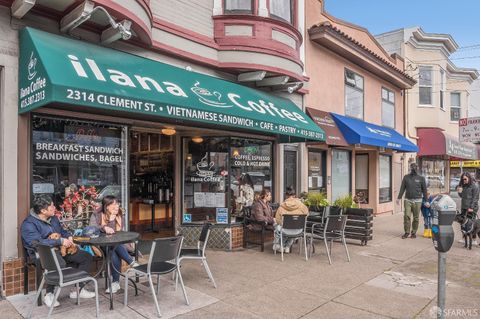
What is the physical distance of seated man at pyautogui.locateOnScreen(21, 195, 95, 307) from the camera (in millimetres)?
4434

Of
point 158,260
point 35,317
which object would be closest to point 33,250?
Result: point 35,317

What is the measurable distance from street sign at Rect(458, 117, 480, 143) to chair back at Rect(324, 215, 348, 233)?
3.30 m

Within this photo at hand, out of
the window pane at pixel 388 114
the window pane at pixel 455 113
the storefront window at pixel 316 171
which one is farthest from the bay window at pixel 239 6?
the window pane at pixel 455 113

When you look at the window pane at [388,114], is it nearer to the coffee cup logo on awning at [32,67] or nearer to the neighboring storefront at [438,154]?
the neighboring storefront at [438,154]

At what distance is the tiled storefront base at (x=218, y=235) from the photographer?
7.62 metres

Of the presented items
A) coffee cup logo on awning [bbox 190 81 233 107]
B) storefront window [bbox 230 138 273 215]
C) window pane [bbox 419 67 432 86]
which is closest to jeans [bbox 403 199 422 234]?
storefront window [bbox 230 138 273 215]

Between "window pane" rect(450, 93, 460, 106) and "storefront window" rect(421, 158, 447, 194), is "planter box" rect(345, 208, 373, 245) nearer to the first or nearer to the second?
"storefront window" rect(421, 158, 447, 194)

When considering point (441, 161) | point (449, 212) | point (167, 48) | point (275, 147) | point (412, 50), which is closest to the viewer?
point (449, 212)

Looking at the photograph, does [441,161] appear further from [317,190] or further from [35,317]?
[35,317]

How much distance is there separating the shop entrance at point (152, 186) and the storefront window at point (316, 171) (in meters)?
4.14

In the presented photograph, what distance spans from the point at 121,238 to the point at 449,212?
3.78 m

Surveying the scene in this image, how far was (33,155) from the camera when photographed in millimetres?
4934

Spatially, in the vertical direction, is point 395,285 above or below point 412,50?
below

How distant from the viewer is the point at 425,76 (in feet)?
55.5
